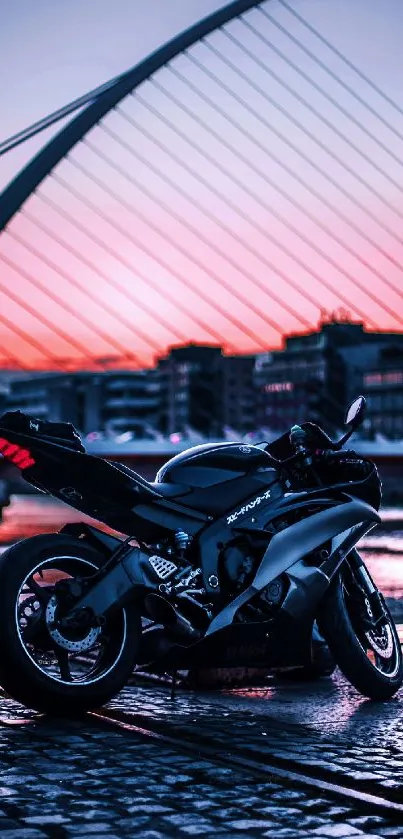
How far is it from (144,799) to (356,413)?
252cm

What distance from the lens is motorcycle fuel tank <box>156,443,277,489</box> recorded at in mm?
6008

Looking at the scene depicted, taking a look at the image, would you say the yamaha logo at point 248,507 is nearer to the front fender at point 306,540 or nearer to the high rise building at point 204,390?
the front fender at point 306,540

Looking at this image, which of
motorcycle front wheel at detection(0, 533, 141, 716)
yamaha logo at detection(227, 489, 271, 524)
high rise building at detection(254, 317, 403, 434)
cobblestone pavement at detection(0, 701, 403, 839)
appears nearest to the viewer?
cobblestone pavement at detection(0, 701, 403, 839)

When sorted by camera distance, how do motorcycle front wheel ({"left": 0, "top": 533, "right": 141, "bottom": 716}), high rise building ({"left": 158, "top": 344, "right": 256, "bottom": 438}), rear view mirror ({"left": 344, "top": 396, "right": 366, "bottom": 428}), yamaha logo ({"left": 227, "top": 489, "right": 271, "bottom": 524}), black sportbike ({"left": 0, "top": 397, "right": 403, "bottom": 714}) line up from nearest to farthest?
motorcycle front wheel ({"left": 0, "top": 533, "right": 141, "bottom": 716})
black sportbike ({"left": 0, "top": 397, "right": 403, "bottom": 714})
yamaha logo ({"left": 227, "top": 489, "right": 271, "bottom": 524})
rear view mirror ({"left": 344, "top": 396, "right": 366, "bottom": 428})
high rise building ({"left": 158, "top": 344, "right": 256, "bottom": 438})

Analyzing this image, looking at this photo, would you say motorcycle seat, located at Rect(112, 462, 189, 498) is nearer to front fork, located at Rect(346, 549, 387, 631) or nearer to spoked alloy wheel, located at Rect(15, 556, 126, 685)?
spoked alloy wheel, located at Rect(15, 556, 126, 685)

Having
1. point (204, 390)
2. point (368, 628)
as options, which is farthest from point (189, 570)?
point (204, 390)

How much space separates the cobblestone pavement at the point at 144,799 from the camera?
3.93 m

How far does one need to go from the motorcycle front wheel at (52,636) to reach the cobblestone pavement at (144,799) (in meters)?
0.31

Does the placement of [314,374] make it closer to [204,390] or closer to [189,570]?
[204,390]

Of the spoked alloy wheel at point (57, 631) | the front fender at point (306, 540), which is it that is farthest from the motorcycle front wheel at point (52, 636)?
the front fender at point (306, 540)

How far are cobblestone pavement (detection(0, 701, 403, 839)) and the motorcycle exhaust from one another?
0.59 metres

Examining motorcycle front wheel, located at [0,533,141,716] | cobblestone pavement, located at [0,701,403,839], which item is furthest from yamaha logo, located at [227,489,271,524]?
cobblestone pavement, located at [0,701,403,839]

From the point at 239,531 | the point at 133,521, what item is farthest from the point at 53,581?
the point at 239,531

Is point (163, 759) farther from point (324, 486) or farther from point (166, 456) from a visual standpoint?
point (166, 456)
